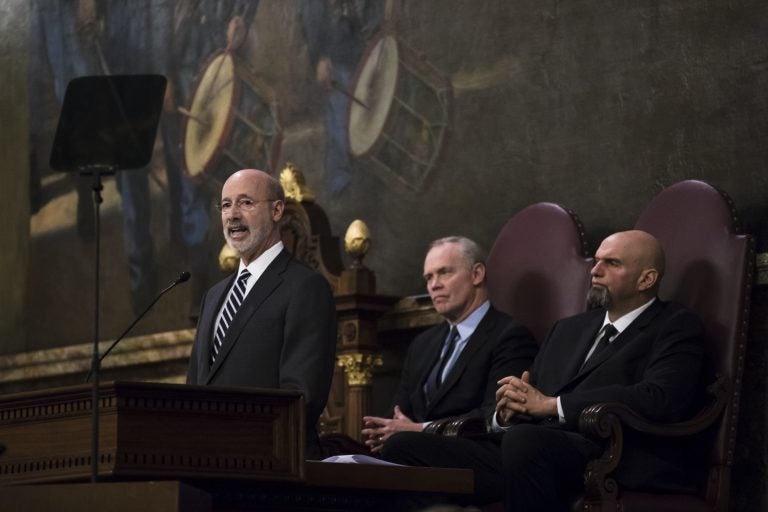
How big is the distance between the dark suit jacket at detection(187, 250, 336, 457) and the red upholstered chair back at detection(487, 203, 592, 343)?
→ 1.61 meters

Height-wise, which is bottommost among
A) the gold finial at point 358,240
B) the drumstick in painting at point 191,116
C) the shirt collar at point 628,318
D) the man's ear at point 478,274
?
the shirt collar at point 628,318

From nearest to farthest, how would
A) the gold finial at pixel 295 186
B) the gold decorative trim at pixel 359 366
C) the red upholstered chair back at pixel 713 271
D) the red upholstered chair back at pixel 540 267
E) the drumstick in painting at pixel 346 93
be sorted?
the red upholstered chair back at pixel 713 271 → the red upholstered chair back at pixel 540 267 → the gold decorative trim at pixel 359 366 → the gold finial at pixel 295 186 → the drumstick in painting at pixel 346 93

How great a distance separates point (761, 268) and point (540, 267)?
3.36 feet

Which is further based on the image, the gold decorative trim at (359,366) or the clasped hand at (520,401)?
the gold decorative trim at (359,366)

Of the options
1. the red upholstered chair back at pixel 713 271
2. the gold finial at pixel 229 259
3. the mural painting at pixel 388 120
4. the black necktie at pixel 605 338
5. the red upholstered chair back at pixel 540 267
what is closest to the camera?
the red upholstered chair back at pixel 713 271

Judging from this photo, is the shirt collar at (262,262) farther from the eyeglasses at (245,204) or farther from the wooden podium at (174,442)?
the wooden podium at (174,442)

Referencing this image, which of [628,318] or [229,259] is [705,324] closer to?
[628,318]

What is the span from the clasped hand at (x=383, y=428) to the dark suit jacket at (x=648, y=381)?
26.3 inches

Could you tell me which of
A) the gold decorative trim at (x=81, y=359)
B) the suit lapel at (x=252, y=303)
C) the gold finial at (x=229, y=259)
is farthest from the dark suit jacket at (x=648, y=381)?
the gold decorative trim at (x=81, y=359)

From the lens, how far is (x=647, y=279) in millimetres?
5980

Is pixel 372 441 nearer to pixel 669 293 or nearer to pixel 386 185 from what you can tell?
pixel 669 293

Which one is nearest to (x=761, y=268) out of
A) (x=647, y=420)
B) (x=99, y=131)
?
(x=647, y=420)

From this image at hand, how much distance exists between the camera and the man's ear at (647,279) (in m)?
5.98

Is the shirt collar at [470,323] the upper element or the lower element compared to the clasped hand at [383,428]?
upper
